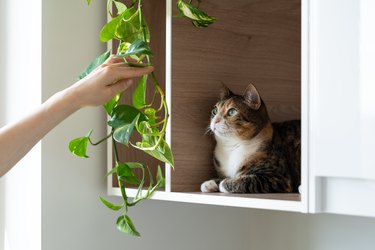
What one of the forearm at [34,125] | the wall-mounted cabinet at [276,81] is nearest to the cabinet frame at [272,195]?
the wall-mounted cabinet at [276,81]

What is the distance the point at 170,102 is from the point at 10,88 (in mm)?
418

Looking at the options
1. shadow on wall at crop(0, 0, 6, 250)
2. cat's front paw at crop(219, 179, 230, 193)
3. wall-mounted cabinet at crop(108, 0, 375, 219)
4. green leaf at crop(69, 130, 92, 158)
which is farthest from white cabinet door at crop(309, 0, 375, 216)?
shadow on wall at crop(0, 0, 6, 250)

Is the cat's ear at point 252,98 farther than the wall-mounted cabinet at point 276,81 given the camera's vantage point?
Yes

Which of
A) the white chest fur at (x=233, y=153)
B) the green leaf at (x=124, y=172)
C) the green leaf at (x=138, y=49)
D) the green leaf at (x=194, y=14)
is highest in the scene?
the green leaf at (x=194, y=14)

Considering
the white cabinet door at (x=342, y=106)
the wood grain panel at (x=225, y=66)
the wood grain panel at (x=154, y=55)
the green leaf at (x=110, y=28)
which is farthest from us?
the wood grain panel at (x=154, y=55)

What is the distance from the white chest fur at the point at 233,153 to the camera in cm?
139

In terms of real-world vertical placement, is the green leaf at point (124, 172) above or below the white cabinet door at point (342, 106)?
below

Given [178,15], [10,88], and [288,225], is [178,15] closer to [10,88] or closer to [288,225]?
[10,88]

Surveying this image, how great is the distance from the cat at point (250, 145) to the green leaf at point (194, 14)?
0.51ft

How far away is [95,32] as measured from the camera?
1.58m

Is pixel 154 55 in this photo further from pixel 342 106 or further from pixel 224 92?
pixel 342 106

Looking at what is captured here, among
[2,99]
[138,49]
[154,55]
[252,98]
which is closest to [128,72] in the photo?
[138,49]

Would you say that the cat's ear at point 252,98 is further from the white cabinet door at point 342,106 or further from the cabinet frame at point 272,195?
the white cabinet door at point 342,106

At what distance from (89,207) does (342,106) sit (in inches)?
28.5
